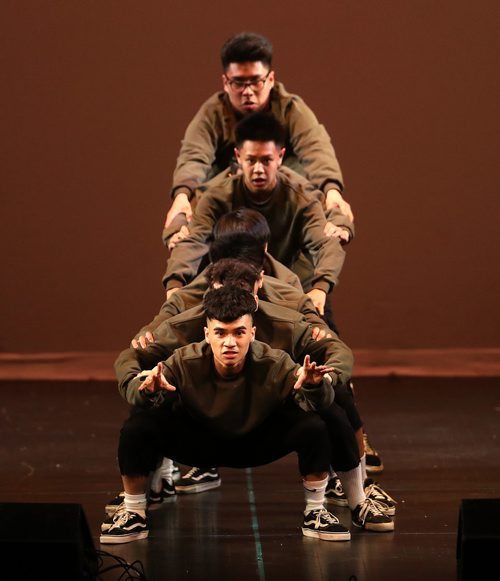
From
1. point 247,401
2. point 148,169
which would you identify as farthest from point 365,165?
point 247,401

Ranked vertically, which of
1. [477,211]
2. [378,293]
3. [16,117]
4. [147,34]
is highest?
[147,34]

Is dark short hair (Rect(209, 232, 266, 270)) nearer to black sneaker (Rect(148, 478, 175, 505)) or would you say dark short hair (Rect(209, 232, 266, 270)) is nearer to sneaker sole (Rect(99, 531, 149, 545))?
black sneaker (Rect(148, 478, 175, 505))

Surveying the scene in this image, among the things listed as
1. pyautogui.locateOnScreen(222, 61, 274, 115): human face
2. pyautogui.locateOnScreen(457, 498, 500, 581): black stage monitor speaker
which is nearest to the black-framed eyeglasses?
pyautogui.locateOnScreen(222, 61, 274, 115): human face

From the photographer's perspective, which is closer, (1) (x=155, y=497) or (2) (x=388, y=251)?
(1) (x=155, y=497)

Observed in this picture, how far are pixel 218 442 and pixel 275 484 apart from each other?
83 centimetres

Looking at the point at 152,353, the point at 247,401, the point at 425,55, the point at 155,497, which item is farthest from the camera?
the point at 425,55

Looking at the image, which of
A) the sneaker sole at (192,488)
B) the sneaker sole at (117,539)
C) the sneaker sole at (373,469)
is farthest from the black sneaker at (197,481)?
the sneaker sole at (117,539)

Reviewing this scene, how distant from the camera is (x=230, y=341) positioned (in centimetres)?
352

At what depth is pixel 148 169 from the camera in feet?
21.4

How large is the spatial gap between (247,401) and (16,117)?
11.2 ft

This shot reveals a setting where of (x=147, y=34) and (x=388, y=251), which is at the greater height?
(x=147, y=34)

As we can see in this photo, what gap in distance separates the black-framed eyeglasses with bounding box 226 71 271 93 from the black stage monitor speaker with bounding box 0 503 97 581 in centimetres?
199

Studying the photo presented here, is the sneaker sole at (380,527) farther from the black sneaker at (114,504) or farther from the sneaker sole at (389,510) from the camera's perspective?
the black sneaker at (114,504)

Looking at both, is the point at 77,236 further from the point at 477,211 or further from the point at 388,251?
the point at 477,211
